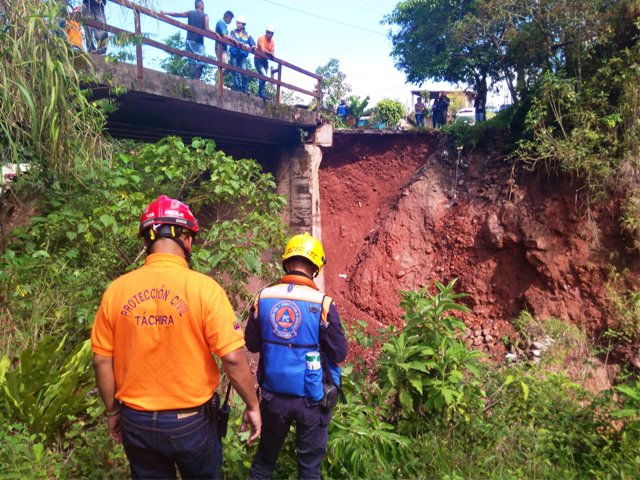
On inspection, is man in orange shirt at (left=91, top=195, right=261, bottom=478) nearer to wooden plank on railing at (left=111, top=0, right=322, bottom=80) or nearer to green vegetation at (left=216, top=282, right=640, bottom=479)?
green vegetation at (left=216, top=282, right=640, bottom=479)

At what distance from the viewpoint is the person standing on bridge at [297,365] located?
2.80 metres

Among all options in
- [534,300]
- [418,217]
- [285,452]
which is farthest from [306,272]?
[418,217]

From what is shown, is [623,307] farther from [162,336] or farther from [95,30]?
[95,30]

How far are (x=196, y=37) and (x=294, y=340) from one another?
7.07 metres

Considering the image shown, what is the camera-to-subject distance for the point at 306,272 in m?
3.06

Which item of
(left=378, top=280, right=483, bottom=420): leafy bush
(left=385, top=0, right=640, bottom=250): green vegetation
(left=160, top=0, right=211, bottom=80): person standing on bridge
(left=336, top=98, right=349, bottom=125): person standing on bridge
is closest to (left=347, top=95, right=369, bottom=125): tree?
(left=336, top=98, right=349, bottom=125): person standing on bridge

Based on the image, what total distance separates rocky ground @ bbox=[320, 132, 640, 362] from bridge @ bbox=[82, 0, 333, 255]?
8.84 feet

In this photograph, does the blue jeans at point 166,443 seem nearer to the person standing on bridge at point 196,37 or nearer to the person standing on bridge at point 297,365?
the person standing on bridge at point 297,365

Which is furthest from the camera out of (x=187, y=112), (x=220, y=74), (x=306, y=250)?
(x=187, y=112)

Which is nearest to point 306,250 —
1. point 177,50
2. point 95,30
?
point 95,30

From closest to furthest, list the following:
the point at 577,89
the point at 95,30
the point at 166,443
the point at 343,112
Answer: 1. the point at 166,443
2. the point at 95,30
3. the point at 577,89
4. the point at 343,112

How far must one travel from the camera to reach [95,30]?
5.90m

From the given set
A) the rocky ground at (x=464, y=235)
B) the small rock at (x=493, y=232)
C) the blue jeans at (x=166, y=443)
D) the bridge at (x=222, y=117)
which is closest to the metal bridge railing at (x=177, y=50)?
the bridge at (x=222, y=117)

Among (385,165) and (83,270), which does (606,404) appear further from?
(385,165)
